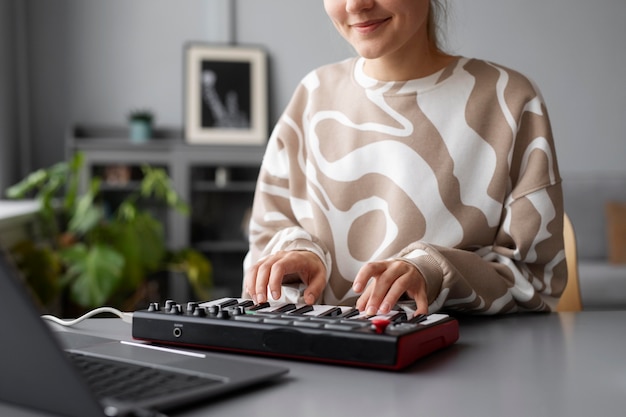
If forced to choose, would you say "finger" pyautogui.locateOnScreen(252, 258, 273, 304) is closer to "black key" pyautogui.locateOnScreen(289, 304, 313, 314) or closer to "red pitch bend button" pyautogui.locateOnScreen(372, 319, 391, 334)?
"black key" pyautogui.locateOnScreen(289, 304, 313, 314)

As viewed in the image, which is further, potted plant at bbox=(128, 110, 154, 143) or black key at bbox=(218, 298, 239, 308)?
potted plant at bbox=(128, 110, 154, 143)

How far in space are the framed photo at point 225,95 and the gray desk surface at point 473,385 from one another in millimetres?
3999

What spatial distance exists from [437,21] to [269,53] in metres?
3.71

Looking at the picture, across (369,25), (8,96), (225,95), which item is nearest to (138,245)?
(225,95)

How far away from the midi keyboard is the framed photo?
4016 millimetres

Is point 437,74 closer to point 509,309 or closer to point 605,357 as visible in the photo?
point 509,309

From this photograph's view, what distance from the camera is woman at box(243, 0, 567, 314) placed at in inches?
41.7

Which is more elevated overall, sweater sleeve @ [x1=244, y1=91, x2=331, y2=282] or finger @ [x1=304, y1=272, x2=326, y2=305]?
sweater sleeve @ [x1=244, y1=91, x2=331, y2=282]

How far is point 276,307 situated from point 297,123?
0.55 m

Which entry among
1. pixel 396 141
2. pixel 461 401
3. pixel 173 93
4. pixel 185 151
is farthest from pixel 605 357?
pixel 173 93

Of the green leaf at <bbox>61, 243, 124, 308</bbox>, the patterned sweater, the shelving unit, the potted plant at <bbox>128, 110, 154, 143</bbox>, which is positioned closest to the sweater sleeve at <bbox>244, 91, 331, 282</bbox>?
the patterned sweater

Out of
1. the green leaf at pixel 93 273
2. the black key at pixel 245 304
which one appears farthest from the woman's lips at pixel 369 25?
the green leaf at pixel 93 273

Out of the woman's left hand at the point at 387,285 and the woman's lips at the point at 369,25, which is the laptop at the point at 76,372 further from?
the woman's lips at the point at 369,25

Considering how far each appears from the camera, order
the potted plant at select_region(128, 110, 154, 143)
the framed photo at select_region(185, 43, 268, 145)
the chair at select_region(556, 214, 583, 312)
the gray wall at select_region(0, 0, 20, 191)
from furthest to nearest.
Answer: the framed photo at select_region(185, 43, 268, 145) → the potted plant at select_region(128, 110, 154, 143) → the gray wall at select_region(0, 0, 20, 191) → the chair at select_region(556, 214, 583, 312)
